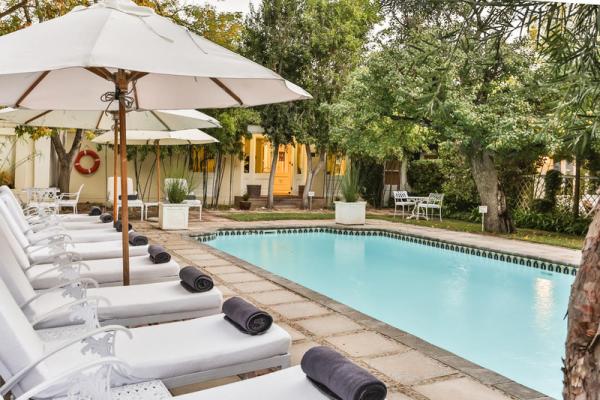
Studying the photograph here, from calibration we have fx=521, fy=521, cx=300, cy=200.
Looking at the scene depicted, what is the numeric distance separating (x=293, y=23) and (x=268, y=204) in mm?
5873

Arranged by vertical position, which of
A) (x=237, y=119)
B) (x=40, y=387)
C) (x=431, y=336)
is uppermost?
(x=237, y=119)

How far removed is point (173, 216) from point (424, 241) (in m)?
5.50

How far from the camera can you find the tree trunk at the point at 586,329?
4.58ft

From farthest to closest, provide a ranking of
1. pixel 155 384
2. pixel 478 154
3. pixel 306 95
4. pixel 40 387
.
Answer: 1. pixel 478 154
2. pixel 306 95
3. pixel 155 384
4. pixel 40 387

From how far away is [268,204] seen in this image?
57.7 ft

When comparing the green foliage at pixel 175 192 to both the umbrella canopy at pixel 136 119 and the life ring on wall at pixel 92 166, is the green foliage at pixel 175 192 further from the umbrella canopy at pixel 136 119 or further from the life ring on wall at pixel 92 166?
the life ring on wall at pixel 92 166

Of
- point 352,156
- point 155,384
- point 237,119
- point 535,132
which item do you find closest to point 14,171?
point 237,119

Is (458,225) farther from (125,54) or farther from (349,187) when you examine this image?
(125,54)

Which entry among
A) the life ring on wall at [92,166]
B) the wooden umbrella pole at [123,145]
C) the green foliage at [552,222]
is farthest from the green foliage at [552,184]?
the life ring on wall at [92,166]

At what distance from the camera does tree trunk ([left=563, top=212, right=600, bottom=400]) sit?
140cm

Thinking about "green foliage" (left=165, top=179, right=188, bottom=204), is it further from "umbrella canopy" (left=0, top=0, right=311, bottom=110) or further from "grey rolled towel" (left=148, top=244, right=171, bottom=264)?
"umbrella canopy" (left=0, top=0, right=311, bottom=110)

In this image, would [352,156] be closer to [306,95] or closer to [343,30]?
[343,30]

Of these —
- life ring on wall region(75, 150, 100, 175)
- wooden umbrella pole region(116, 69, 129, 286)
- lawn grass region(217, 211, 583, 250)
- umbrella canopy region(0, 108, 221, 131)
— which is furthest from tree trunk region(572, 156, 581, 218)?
life ring on wall region(75, 150, 100, 175)

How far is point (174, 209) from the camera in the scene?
11.3 metres
